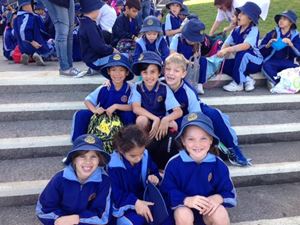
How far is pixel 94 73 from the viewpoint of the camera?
533cm

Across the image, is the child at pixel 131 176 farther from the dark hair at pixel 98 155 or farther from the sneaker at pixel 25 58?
the sneaker at pixel 25 58

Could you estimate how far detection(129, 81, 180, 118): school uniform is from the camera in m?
3.84

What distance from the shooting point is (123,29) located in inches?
241

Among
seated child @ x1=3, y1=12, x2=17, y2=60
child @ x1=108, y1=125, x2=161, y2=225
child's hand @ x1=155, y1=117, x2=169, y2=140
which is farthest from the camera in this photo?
seated child @ x1=3, y1=12, x2=17, y2=60

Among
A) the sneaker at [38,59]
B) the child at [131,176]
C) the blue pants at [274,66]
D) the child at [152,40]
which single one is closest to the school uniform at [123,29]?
the child at [152,40]

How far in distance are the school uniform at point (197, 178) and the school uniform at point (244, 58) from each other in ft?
7.80

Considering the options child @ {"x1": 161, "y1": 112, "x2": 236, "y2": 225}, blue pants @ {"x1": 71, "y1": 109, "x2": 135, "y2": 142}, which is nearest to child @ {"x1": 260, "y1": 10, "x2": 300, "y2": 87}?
blue pants @ {"x1": 71, "y1": 109, "x2": 135, "y2": 142}

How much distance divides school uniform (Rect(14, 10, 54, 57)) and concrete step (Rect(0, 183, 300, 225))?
3359 mm

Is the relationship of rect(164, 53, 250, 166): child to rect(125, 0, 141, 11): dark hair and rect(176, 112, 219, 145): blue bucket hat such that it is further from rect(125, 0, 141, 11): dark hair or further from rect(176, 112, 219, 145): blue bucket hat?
rect(125, 0, 141, 11): dark hair

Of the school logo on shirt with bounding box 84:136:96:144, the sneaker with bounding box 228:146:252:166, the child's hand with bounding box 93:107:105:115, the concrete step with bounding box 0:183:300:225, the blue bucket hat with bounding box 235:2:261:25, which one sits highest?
the blue bucket hat with bounding box 235:2:261:25

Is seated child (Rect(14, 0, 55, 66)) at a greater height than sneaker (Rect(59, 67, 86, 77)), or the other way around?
seated child (Rect(14, 0, 55, 66))

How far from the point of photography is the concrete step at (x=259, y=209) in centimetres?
340

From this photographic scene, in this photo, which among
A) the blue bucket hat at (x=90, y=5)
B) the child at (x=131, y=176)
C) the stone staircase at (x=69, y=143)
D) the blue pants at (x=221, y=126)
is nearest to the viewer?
the child at (x=131, y=176)

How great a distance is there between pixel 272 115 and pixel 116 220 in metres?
2.62
